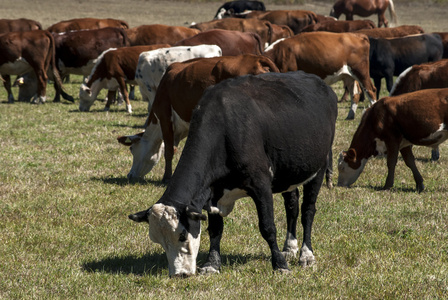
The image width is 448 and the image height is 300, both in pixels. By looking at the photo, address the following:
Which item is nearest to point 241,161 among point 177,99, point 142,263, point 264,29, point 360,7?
point 142,263

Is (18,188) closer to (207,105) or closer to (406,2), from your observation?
(207,105)

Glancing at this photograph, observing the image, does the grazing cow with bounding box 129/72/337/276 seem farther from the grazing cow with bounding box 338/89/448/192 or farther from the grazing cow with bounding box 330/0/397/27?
the grazing cow with bounding box 330/0/397/27

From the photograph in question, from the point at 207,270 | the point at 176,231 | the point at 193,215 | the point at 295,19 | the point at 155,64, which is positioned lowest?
the point at 295,19

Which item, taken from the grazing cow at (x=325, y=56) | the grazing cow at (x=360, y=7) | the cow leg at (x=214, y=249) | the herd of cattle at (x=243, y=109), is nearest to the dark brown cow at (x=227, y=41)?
the herd of cattle at (x=243, y=109)

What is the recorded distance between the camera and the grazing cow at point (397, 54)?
55.5 feet

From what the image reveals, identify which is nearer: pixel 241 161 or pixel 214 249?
pixel 241 161

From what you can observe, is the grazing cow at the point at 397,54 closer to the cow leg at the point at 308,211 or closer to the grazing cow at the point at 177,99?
the grazing cow at the point at 177,99

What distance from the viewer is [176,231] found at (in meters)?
4.94

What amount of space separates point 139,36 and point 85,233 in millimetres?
14049

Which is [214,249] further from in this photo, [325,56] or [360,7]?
[360,7]

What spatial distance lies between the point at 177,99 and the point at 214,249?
3.67 meters

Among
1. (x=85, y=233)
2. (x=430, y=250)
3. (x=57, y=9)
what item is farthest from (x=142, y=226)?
(x=57, y=9)

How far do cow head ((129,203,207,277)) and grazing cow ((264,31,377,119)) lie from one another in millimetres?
8813

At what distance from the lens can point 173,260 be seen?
16.7ft
